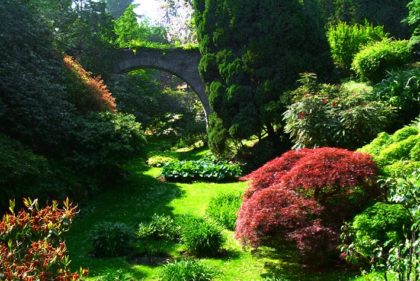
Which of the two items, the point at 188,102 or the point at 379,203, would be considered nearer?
the point at 379,203

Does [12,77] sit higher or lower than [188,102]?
lower

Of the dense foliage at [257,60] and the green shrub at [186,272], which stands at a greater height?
the dense foliage at [257,60]

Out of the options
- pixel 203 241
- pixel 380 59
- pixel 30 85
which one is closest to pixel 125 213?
pixel 203 241

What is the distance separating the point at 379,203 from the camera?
636 centimetres

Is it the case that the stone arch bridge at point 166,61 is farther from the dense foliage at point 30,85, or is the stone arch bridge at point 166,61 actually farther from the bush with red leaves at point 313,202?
the bush with red leaves at point 313,202

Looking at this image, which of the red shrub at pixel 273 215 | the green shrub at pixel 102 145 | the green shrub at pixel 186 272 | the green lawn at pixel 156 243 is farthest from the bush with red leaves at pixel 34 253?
the green shrub at pixel 102 145

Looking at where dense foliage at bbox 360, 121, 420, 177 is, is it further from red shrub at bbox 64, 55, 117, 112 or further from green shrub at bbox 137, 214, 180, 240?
red shrub at bbox 64, 55, 117, 112

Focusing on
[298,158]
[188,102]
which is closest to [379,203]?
[298,158]

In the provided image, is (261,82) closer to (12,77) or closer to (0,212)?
(12,77)

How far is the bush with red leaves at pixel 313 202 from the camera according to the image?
6.14 m

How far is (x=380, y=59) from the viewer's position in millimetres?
13734

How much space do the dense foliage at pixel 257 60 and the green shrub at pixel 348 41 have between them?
1.31 meters

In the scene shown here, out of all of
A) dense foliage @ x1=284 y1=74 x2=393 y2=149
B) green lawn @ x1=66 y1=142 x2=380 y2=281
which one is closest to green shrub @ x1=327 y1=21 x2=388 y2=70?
dense foliage @ x1=284 y1=74 x2=393 y2=149

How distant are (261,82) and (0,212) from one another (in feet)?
31.0
